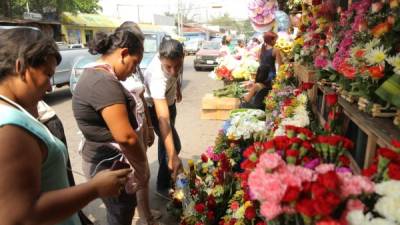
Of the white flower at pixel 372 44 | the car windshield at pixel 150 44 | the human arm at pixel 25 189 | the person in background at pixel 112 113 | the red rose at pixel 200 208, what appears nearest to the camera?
the human arm at pixel 25 189

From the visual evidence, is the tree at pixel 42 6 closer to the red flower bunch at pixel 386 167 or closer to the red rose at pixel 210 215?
the red rose at pixel 210 215

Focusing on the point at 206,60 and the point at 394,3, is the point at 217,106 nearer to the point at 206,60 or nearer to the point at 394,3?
the point at 394,3

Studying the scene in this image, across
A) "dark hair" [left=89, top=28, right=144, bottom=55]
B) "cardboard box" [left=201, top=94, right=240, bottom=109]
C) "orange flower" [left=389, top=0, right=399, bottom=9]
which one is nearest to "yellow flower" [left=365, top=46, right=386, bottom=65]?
"orange flower" [left=389, top=0, right=399, bottom=9]

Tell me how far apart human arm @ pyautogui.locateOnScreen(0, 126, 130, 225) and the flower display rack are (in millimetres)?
1180

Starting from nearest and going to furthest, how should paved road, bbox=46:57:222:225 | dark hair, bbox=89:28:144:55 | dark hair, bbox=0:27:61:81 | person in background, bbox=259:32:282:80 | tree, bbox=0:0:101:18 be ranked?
1. dark hair, bbox=0:27:61:81
2. dark hair, bbox=89:28:144:55
3. paved road, bbox=46:57:222:225
4. person in background, bbox=259:32:282:80
5. tree, bbox=0:0:101:18

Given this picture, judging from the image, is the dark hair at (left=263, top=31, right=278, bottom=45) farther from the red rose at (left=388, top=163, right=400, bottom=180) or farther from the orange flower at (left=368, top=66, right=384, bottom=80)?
the red rose at (left=388, top=163, right=400, bottom=180)

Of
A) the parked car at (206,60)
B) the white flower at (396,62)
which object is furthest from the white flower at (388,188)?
the parked car at (206,60)

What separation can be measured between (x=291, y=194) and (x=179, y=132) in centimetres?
602

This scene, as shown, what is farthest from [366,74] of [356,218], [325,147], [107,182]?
[107,182]

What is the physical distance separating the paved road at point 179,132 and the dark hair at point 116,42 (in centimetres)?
87

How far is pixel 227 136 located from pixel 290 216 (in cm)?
248

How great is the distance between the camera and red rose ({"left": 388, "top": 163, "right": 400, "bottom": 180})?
34.6 inches

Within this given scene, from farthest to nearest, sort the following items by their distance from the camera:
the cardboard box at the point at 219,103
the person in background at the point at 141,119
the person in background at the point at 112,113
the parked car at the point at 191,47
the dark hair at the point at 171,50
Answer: the parked car at the point at 191,47
the cardboard box at the point at 219,103
the dark hair at the point at 171,50
the person in background at the point at 141,119
the person in background at the point at 112,113

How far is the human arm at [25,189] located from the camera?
106 cm
